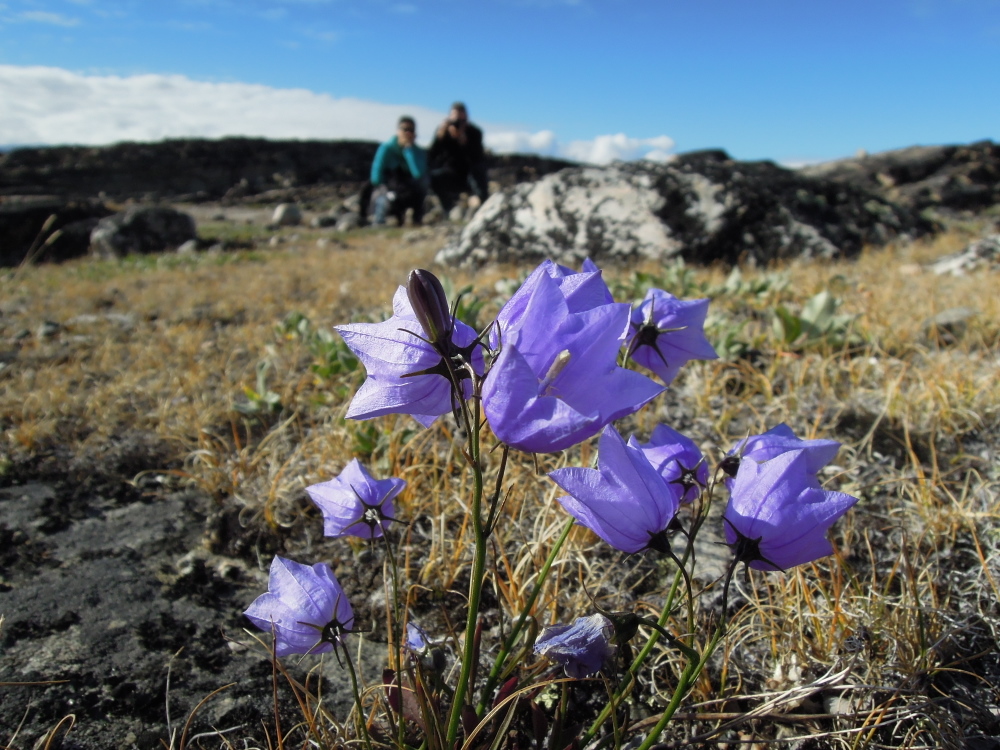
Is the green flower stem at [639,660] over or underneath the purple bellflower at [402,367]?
underneath

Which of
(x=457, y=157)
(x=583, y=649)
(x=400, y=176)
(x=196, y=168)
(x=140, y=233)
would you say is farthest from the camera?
(x=196, y=168)

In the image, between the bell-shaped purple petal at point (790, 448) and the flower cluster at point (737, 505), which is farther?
the bell-shaped purple petal at point (790, 448)

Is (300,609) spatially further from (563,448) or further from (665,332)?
(665,332)

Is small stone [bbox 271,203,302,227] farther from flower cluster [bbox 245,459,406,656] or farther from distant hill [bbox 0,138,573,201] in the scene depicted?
flower cluster [bbox 245,459,406,656]

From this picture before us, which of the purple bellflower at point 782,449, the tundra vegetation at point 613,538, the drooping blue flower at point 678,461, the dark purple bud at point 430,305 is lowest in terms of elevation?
the tundra vegetation at point 613,538

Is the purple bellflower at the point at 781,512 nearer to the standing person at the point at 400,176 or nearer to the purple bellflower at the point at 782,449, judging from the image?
the purple bellflower at the point at 782,449

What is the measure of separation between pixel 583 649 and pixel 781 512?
0.39m

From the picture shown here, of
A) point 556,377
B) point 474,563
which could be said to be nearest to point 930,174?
point 556,377

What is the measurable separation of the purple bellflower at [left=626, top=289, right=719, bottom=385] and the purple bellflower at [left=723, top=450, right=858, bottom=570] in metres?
0.43

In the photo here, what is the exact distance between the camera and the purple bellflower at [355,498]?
135 centimetres

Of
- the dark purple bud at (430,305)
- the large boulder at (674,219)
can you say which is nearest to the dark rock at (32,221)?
the large boulder at (674,219)

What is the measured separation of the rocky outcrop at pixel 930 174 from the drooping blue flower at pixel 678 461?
13.6 m

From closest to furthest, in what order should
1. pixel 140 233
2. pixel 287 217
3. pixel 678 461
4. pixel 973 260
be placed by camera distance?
pixel 678 461
pixel 973 260
pixel 140 233
pixel 287 217

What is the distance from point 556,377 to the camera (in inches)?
34.3
